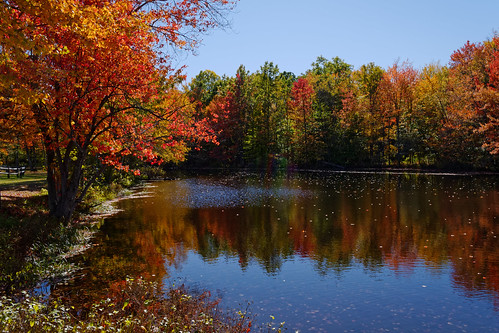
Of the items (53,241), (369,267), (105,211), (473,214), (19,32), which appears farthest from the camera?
(105,211)

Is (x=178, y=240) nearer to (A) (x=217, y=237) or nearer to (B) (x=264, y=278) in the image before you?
(A) (x=217, y=237)

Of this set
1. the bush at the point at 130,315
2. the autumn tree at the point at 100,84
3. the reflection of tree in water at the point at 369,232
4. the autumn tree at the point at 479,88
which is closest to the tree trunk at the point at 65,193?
the autumn tree at the point at 100,84

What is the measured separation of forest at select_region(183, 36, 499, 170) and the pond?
26.2 metres

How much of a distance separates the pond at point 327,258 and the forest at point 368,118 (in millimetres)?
26188

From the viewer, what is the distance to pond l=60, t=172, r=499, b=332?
10.2 m

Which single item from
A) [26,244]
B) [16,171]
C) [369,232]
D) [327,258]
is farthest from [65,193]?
[16,171]

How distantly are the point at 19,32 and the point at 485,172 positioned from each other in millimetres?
54067

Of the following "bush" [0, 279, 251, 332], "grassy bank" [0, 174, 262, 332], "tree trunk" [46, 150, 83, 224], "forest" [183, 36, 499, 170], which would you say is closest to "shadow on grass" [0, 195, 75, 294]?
"grassy bank" [0, 174, 262, 332]

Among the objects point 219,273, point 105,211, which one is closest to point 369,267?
point 219,273

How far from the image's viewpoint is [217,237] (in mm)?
18828

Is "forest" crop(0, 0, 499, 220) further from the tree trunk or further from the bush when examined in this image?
the bush

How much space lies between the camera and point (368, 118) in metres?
62.1

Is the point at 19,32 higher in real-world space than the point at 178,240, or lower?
higher

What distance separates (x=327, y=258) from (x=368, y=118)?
166 ft
